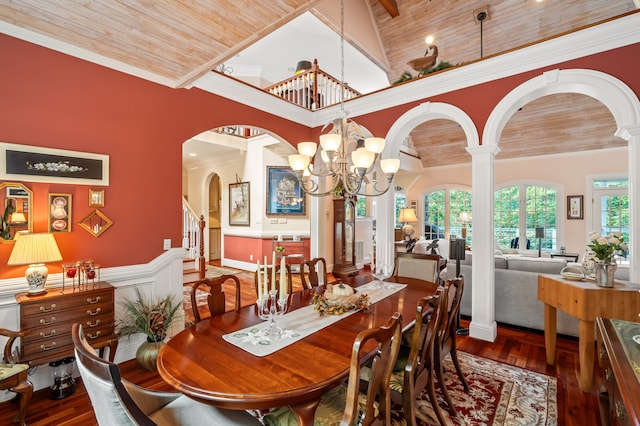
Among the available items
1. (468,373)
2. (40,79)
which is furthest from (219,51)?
(468,373)

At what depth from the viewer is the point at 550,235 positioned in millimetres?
7555

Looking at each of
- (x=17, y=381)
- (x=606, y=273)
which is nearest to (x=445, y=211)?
(x=606, y=273)

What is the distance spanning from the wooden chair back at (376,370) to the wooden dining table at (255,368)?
0.41 feet

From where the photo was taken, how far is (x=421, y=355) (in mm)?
1783

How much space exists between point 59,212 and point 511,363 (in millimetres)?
4348

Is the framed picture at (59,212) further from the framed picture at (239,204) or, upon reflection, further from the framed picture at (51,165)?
the framed picture at (239,204)

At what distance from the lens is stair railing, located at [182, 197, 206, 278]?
5387 millimetres

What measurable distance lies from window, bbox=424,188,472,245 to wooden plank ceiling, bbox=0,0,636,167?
0.98 m

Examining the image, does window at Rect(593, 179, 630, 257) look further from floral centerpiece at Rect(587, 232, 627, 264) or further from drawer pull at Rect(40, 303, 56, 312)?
drawer pull at Rect(40, 303, 56, 312)

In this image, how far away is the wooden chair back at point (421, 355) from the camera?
1570 millimetres

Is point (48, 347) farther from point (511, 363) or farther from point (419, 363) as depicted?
point (511, 363)

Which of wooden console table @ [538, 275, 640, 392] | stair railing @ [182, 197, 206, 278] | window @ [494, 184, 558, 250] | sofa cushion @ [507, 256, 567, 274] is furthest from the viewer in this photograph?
window @ [494, 184, 558, 250]

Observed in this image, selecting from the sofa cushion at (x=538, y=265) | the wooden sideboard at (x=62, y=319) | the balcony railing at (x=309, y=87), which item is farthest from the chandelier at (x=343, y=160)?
the balcony railing at (x=309, y=87)

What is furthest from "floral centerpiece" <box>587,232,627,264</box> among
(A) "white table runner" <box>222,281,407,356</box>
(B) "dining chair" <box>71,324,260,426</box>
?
(B) "dining chair" <box>71,324,260,426</box>
